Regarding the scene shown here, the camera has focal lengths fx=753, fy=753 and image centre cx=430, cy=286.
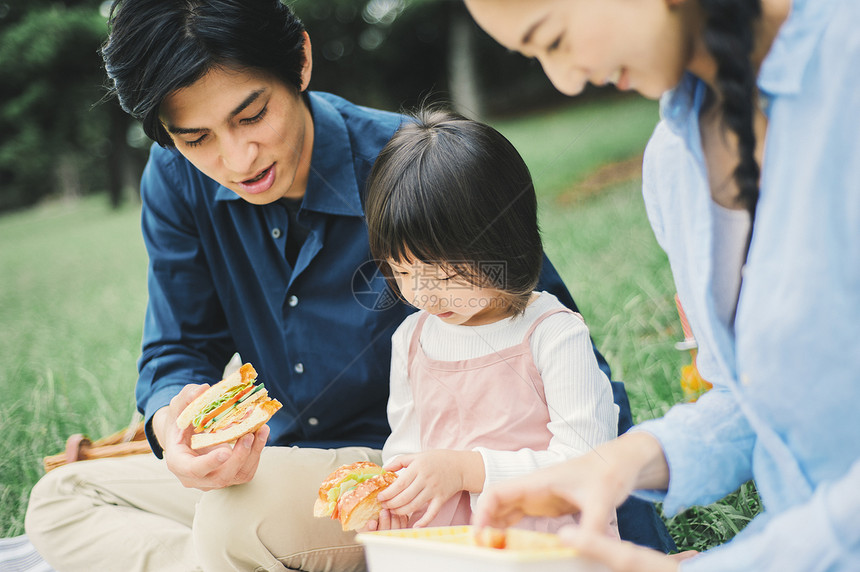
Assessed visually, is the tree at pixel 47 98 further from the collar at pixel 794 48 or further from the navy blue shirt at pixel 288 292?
the collar at pixel 794 48

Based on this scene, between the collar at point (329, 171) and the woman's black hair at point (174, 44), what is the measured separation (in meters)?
0.23

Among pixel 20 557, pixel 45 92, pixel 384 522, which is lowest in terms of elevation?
pixel 45 92

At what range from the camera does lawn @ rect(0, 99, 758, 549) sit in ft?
8.04

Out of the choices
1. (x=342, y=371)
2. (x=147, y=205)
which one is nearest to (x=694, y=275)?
(x=342, y=371)

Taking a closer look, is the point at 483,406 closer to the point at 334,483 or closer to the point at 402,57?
the point at 334,483

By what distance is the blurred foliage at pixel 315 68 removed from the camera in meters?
13.8

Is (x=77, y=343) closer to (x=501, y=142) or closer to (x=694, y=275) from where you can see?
(x=501, y=142)

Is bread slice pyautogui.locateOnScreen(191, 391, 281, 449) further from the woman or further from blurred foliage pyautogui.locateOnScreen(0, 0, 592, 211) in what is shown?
blurred foliage pyautogui.locateOnScreen(0, 0, 592, 211)

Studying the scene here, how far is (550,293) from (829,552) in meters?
0.90

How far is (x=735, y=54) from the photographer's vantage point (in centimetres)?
88

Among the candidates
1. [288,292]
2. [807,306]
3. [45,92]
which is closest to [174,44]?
[288,292]

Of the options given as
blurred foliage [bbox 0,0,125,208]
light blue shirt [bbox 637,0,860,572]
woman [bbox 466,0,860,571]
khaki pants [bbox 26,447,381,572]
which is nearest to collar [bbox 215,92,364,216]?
khaki pants [bbox 26,447,381,572]

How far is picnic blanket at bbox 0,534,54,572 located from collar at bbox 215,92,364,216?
1.08 metres

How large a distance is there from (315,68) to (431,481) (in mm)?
15278
